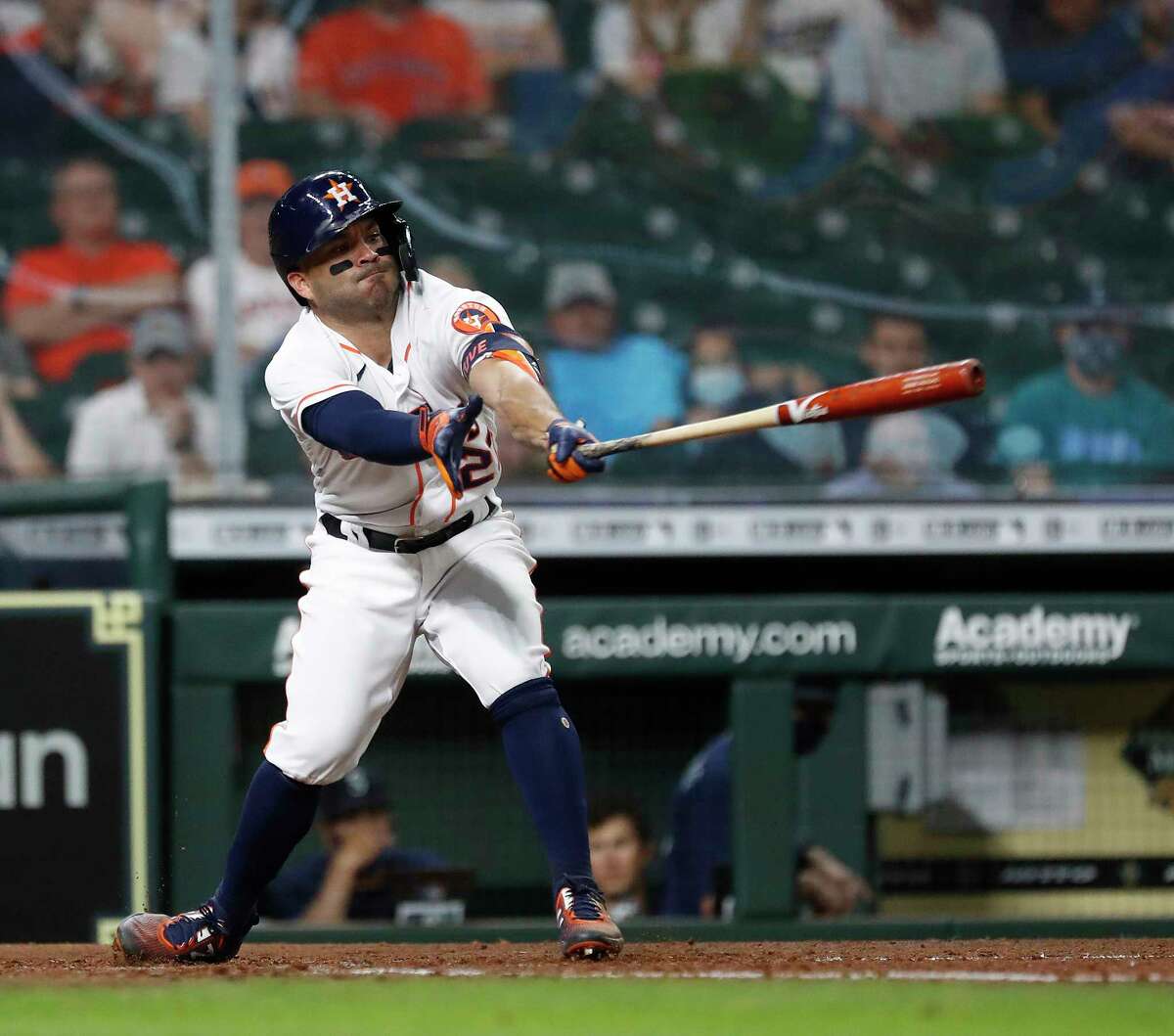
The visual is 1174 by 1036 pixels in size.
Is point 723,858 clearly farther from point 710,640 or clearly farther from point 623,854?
point 710,640

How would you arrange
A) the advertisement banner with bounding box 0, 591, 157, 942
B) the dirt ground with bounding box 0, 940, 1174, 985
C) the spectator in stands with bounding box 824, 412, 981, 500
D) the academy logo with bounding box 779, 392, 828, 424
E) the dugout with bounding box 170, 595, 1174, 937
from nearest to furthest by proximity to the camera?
the dirt ground with bounding box 0, 940, 1174, 985 < the academy logo with bounding box 779, 392, 828, 424 < the advertisement banner with bounding box 0, 591, 157, 942 < the dugout with bounding box 170, 595, 1174, 937 < the spectator in stands with bounding box 824, 412, 981, 500

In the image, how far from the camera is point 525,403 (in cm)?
315

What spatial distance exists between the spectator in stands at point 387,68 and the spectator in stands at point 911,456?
1.83 meters

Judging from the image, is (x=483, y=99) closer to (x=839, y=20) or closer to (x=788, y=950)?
(x=839, y=20)

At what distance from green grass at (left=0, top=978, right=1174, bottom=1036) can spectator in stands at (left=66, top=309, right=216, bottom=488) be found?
324cm

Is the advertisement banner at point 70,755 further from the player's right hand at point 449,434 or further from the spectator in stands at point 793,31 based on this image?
the spectator in stands at point 793,31

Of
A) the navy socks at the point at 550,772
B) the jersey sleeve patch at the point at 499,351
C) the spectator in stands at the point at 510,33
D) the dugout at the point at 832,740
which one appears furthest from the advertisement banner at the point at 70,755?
the spectator in stands at the point at 510,33

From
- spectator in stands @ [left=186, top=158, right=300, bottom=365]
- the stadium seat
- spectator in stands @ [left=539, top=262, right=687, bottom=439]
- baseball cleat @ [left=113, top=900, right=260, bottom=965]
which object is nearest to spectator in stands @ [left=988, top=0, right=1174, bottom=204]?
spectator in stands @ [left=539, top=262, right=687, bottom=439]

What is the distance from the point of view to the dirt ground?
312cm

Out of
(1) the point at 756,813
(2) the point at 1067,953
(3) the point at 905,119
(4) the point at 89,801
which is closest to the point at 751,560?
(1) the point at 756,813

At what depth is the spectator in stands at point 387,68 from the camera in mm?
6609

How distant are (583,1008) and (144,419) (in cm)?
394

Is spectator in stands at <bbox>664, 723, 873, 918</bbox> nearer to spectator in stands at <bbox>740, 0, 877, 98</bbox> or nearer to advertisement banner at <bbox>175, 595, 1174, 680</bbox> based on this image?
advertisement banner at <bbox>175, 595, 1174, 680</bbox>

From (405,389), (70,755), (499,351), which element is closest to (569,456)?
(499,351)
